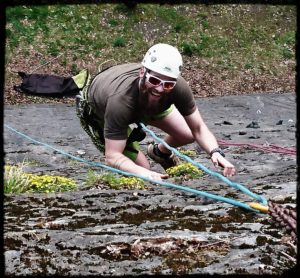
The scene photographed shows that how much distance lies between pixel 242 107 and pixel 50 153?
6.87 meters

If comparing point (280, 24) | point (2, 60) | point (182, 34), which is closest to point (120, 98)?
point (2, 60)

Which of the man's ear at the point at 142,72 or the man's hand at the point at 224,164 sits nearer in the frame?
the man's hand at the point at 224,164

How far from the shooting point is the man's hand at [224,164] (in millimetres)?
4875

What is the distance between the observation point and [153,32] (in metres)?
20.8

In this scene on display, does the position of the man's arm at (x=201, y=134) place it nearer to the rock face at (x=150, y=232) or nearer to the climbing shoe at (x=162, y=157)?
the rock face at (x=150, y=232)

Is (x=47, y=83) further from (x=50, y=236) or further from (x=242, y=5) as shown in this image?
(x=50, y=236)

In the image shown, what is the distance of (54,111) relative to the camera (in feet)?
46.5

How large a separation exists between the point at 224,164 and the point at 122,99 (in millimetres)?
1016

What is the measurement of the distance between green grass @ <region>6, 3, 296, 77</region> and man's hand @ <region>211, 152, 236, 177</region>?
554 inches

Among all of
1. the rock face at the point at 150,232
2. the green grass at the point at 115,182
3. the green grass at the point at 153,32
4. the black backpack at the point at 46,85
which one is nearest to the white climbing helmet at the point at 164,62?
the rock face at the point at 150,232

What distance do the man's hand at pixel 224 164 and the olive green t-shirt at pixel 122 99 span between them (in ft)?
1.91

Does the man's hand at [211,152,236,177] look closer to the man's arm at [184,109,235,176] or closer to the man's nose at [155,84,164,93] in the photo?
the man's arm at [184,109,235,176]

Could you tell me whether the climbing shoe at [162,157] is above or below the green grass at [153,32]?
above

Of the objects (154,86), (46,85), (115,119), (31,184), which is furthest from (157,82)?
(46,85)
